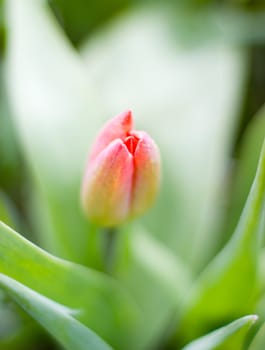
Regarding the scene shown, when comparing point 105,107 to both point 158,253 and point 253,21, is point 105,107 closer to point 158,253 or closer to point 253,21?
point 158,253

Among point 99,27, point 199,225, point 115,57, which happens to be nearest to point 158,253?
point 199,225

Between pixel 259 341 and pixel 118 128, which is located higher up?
pixel 118 128

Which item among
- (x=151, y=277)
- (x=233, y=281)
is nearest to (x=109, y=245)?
(x=151, y=277)

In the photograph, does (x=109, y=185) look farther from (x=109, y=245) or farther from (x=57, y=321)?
(x=109, y=245)

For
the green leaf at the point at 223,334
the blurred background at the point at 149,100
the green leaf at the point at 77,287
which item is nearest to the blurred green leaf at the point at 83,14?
the blurred background at the point at 149,100

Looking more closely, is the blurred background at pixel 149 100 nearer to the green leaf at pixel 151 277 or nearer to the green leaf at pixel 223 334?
the green leaf at pixel 151 277

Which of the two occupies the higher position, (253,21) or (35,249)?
(35,249)

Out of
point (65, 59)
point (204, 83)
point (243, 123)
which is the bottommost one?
point (243, 123)
